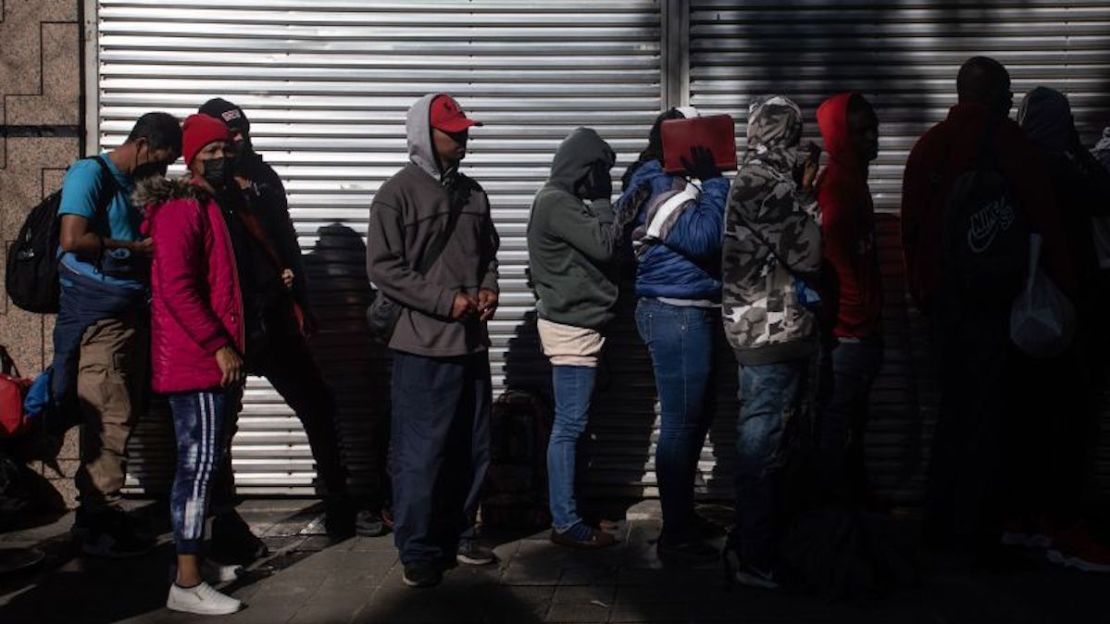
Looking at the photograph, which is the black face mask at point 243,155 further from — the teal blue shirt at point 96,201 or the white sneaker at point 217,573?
the white sneaker at point 217,573

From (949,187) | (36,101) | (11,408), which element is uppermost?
(36,101)

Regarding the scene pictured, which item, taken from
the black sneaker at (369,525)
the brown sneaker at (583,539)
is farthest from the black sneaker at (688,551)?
the black sneaker at (369,525)

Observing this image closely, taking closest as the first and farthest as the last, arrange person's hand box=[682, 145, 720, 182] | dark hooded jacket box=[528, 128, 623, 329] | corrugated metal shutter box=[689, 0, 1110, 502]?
person's hand box=[682, 145, 720, 182] < dark hooded jacket box=[528, 128, 623, 329] < corrugated metal shutter box=[689, 0, 1110, 502]

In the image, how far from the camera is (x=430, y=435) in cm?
676

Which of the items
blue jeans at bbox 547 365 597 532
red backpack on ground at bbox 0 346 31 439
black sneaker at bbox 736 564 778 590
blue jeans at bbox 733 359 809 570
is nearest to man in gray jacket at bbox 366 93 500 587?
blue jeans at bbox 547 365 597 532

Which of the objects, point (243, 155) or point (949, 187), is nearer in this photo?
point (949, 187)

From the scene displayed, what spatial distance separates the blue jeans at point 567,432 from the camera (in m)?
7.37

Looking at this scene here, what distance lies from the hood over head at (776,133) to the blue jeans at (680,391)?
2.98ft

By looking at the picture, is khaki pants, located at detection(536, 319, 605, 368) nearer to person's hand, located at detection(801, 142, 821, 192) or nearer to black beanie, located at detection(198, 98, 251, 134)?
person's hand, located at detection(801, 142, 821, 192)

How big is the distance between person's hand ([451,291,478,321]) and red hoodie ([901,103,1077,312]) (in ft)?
7.26

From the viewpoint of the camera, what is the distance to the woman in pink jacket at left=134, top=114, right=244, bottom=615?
241 inches

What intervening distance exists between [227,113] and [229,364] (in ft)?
5.83

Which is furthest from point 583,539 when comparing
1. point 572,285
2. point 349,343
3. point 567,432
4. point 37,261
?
point 37,261

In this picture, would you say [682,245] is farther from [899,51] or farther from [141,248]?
[141,248]
